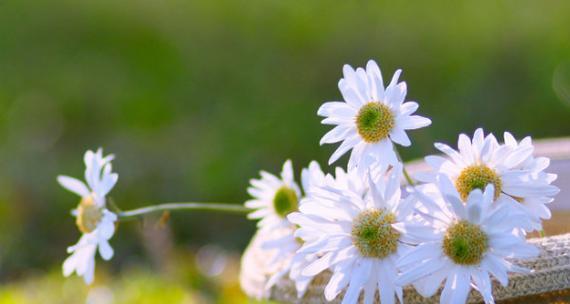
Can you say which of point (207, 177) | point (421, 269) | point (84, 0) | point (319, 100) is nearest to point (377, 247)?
point (421, 269)

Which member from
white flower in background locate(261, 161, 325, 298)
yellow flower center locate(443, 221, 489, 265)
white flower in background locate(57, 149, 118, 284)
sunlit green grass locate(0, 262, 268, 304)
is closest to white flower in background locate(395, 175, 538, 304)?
yellow flower center locate(443, 221, 489, 265)

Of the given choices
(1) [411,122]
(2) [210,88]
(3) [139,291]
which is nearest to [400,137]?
(1) [411,122]

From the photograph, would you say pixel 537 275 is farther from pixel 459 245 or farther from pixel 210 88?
pixel 210 88

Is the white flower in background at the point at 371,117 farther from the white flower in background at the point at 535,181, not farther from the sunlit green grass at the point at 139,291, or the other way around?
the sunlit green grass at the point at 139,291

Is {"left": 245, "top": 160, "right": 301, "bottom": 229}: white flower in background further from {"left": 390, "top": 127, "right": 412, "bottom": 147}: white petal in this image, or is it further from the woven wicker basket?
{"left": 390, "top": 127, "right": 412, "bottom": 147}: white petal

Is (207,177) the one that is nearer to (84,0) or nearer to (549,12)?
(84,0)

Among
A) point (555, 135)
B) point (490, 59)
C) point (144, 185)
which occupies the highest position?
point (144, 185)
